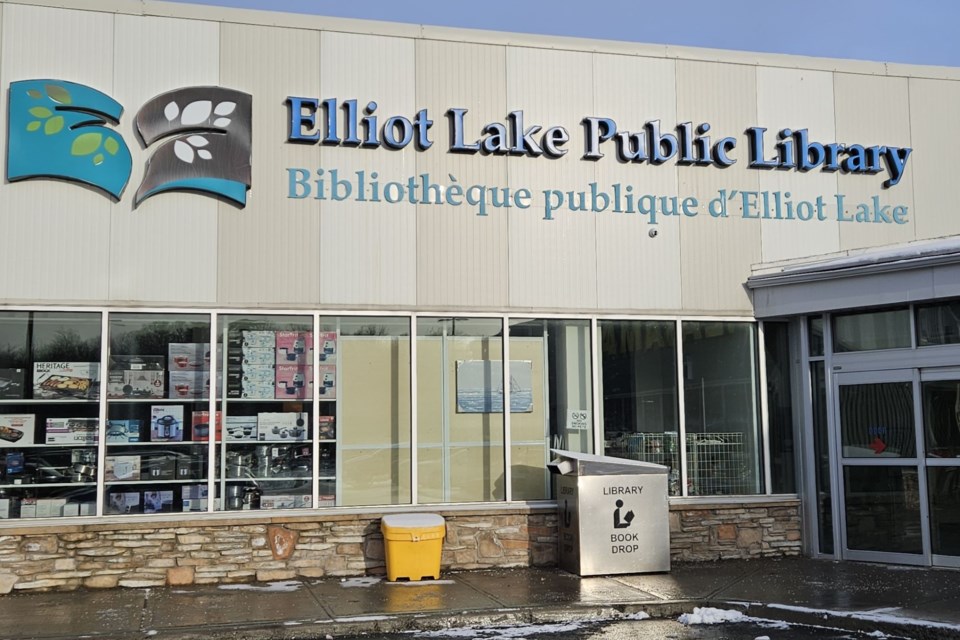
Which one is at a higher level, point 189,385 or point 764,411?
point 189,385

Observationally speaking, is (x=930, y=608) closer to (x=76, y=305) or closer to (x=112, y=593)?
(x=112, y=593)

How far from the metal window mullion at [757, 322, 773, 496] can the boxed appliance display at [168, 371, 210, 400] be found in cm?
696

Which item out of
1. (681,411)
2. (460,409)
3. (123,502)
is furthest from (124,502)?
(681,411)

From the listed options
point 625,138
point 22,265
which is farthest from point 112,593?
point 625,138

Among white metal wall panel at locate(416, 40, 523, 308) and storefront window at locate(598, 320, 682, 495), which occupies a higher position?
white metal wall panel at locate(416, 40, 523, 308)

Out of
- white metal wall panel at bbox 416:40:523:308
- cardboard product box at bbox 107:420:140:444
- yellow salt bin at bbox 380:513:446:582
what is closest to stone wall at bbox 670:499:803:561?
yellow salt bin at bbox 380:513:446:582

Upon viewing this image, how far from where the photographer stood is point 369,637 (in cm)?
898

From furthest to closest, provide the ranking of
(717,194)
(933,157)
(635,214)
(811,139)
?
(933,157), (811,139), (717,194), (635,214)

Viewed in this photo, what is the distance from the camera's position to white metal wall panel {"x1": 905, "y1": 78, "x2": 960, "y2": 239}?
14156 mm

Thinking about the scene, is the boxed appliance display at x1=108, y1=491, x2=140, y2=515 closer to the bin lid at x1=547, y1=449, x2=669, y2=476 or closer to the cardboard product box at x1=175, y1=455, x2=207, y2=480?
the cardboard product box at x1=175, y1=455, x2=207, y2=480

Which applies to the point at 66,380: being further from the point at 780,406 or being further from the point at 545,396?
the point at 780,406

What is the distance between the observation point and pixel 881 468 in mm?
12492

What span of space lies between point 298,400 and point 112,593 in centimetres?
285

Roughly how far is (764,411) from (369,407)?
16.9ft
